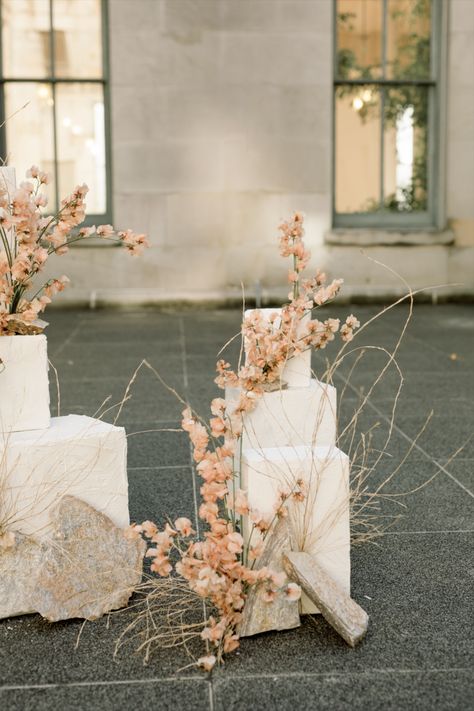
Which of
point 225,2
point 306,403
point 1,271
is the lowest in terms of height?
point 306,403

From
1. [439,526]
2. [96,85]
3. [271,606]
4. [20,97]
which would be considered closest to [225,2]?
[96,85]

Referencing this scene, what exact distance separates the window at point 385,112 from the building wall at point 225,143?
1.31 feet

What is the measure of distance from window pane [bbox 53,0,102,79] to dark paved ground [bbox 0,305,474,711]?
22.0 feet

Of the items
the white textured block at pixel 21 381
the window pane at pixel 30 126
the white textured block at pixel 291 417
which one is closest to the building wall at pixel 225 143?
the window pane at pixel 30 126

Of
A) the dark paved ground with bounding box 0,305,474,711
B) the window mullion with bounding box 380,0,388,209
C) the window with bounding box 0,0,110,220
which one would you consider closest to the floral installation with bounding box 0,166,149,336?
the dark paved ground with bounding box 0,305,474,711

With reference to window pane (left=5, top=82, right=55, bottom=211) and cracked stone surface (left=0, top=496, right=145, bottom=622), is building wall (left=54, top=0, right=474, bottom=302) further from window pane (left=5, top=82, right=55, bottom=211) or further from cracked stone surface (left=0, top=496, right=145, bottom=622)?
cracked stone surface (left=0, top=496, right=145, bottom=622)

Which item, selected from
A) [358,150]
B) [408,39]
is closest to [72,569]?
[358,150]

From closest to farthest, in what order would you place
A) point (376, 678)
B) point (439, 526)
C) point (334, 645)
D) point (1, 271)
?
point (376, 678) → point (334, 645) → point (1, 271) → point (439, 526)

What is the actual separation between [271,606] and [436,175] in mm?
10391

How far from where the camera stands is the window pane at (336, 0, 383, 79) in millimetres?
12180

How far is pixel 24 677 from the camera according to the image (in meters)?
2.71

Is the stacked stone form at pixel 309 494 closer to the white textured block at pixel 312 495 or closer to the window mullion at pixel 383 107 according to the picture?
the white textured block at pixel 312 495

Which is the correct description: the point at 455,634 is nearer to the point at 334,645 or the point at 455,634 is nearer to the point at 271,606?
the point at 334,645

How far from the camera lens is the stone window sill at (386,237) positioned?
1210cm
